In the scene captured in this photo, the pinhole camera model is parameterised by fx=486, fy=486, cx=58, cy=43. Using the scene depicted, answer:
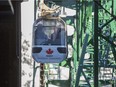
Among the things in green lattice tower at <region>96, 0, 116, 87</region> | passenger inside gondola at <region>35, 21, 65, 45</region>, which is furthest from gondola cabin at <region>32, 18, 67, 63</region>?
green lattice tower at <region>96, 0, 116, 87</region>

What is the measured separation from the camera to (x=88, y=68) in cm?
649

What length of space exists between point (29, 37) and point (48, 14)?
393mm

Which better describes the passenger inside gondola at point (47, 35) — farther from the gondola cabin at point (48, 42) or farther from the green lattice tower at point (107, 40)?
the green lattice tower at point (107, 40)

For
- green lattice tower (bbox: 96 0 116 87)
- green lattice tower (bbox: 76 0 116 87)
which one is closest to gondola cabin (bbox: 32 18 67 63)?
green lattice tower (bbox: 76 0 116 87)

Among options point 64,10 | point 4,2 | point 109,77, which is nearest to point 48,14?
point 64,10

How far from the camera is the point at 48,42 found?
251 inches

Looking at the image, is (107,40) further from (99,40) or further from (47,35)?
(47,35)

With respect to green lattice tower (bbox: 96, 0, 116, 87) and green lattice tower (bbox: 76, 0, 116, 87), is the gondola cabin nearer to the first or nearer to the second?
green lattice tower (bbox: 76, 0, 116, 87)

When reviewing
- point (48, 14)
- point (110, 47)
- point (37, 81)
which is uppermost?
point (48, 14)

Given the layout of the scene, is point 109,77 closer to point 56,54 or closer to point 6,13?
point 56,54

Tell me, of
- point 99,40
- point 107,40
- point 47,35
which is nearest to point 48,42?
point 47,35

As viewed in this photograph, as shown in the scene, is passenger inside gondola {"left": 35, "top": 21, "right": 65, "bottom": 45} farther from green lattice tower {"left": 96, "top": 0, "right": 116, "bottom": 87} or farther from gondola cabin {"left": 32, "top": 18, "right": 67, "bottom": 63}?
green lattice tower {"left": 96, "top": 0, "right": 116, "bottom": 87}

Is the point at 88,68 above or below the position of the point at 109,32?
below

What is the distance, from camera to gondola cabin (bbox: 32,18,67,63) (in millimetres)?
6340
